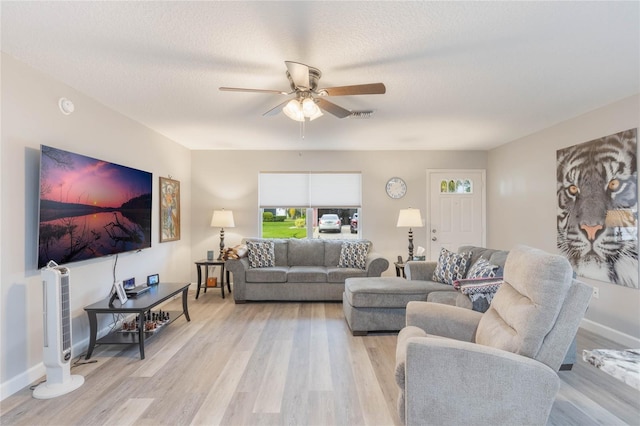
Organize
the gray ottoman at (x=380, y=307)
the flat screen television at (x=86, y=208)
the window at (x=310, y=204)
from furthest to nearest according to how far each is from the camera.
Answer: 1. the window at (x=310, y=204)
2. the gray ottoman at (x=380, y=307)
3. the flat screen television at (x=86, y=208)

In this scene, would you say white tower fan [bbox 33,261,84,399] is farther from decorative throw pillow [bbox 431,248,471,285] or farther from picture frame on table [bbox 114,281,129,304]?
decorative throw pillow [bbox 431,248,471,285]

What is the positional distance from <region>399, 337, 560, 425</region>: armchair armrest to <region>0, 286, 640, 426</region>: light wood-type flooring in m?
0.07

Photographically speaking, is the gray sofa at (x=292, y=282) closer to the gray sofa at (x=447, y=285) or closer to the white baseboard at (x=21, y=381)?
the gray sofa at (x=447, y=285)

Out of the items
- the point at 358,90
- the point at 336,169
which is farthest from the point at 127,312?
the point at 336,169

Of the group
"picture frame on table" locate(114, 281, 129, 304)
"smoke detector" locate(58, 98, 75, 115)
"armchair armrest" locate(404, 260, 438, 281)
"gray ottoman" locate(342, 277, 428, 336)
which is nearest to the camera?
"smoke detector" locate(58, 98, 75, 115)

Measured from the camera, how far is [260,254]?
4656 millimetres

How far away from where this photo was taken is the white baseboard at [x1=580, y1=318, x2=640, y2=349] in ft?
9.43

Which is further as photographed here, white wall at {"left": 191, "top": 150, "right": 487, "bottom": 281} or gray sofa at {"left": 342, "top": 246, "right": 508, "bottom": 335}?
white wall at {"left": 191, "top": 150, "right": 487, "bottom": 281}

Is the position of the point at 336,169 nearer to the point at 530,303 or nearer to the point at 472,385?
the point at 530,303

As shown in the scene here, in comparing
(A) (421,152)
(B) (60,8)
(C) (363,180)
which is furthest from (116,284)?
(A) (421,152)

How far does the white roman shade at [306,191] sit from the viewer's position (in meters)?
5.43

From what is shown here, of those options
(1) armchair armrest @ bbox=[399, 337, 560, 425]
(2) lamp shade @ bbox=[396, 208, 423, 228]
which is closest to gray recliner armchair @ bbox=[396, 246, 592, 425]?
(1) armchair armrest @ bbox=[399, 337, 560, 425]

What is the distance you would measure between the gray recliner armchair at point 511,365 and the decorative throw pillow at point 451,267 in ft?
5.90

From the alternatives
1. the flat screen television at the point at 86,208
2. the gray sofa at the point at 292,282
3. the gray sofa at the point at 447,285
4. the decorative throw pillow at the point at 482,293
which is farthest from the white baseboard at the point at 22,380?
the decorative throw pillow at the point at 482,293
